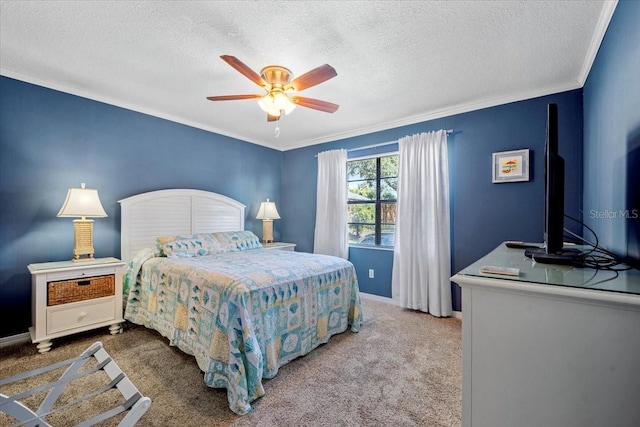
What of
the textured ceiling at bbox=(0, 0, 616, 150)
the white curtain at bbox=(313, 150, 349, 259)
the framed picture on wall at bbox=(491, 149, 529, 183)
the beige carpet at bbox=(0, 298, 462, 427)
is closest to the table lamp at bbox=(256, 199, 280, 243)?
the white curtain at bbox=(313, 150, 349, 259)

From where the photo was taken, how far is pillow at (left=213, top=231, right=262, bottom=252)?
11.3 feet

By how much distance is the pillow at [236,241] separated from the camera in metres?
3.43

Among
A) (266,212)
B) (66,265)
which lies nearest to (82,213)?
(66,265)

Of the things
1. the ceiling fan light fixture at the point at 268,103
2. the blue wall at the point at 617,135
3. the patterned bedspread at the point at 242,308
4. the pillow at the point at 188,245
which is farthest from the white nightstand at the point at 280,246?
the blue wall at the point at 617,135

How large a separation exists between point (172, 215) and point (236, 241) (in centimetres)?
86

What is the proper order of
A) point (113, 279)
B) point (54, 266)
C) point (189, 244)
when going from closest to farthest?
point (54, 266) < point (113, 279) < point (189, 244)

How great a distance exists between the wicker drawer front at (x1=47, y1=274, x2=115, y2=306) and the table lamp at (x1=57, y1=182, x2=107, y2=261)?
0.28 meters

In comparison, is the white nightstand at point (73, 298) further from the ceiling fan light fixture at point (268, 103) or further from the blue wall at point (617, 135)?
the blue wall at point (617, 135)

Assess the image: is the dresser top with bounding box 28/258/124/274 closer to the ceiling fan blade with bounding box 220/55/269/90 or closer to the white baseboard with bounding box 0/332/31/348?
the white baseboard with bounding box 0/332/31/348

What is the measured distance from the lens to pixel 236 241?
3568 mm

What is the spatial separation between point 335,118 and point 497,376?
10.6 feet

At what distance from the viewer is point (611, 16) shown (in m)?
1.69

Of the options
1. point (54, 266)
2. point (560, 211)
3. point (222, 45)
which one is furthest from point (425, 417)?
point (54, 266)

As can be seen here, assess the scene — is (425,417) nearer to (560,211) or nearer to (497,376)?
(497,376)
